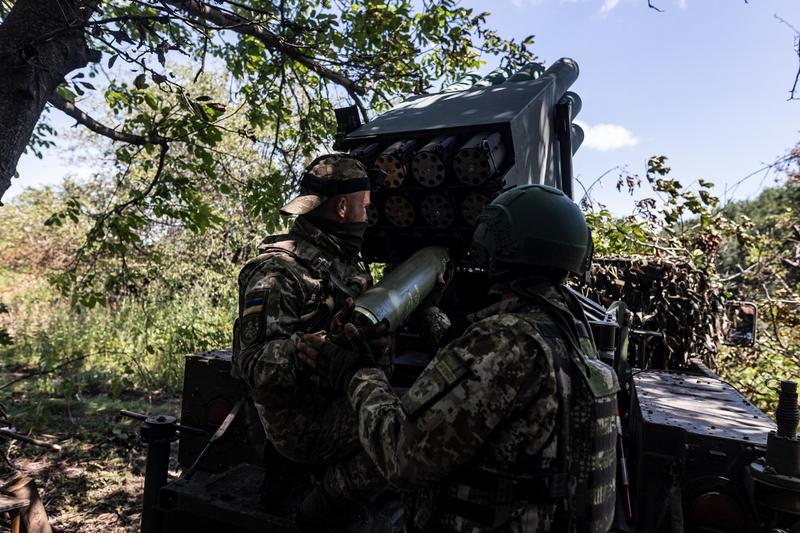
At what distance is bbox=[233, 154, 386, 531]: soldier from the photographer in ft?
7.59

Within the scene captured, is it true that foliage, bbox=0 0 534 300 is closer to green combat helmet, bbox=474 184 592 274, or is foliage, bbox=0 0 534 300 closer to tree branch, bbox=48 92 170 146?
tree branch, bbox=48 92 170 146

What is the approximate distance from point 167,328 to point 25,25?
620 centimetres

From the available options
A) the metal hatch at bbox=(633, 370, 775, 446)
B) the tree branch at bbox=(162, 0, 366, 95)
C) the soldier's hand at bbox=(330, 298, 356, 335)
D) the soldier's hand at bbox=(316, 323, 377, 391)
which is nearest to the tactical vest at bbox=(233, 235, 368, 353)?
the soldier's hand at bbox=(330, 298, 356, 335)

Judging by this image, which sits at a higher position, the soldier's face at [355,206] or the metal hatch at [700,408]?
the soldier's face at [355,206]

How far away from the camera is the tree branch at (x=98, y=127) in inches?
199

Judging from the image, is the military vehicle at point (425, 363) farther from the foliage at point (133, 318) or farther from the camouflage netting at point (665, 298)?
the foliage at point (133, 318)

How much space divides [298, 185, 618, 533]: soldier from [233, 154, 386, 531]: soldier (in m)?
0.61

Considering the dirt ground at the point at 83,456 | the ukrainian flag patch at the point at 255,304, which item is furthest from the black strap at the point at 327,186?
the dirt ground at the point at 83,456

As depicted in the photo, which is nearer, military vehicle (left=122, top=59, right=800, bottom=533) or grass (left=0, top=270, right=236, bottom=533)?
military vehicle (left=122, top=59, right=800, bottom=533)

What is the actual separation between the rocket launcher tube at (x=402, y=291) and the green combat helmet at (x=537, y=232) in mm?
A: 556

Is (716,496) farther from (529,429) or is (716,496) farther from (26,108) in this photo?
(26,108)

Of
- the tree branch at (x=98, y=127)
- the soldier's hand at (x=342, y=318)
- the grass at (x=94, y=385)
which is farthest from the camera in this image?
the tree branch at (x=98, y=127)

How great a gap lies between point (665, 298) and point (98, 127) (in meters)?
5.67

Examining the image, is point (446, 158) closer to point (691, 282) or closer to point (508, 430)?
point (508, 430)
